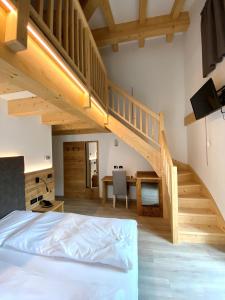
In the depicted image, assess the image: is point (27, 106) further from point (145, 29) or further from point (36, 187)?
point (145, 29)

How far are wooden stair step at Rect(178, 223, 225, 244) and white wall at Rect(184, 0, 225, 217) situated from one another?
0.34 metres

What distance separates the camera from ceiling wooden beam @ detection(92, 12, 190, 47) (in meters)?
3.87

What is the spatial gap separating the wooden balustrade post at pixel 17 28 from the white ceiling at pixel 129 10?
3361 mm

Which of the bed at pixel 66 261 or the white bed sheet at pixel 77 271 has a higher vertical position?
the bed at pixel 66 261

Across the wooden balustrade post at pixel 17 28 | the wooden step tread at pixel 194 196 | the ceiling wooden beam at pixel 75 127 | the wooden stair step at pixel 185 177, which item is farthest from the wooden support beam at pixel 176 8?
the wooden step tread at pixel 194 196

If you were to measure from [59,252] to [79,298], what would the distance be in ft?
1.64

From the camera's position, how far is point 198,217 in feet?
9.44

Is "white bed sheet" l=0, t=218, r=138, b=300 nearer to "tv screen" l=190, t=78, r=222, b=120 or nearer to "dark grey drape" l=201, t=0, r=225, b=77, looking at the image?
"tv screen" l=190, t=78, r=222, b=120

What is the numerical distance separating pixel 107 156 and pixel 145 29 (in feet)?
11.0

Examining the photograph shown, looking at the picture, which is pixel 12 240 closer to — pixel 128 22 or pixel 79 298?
pixel 79 298

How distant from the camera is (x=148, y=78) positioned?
473cm

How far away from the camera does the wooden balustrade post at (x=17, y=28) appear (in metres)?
0.90

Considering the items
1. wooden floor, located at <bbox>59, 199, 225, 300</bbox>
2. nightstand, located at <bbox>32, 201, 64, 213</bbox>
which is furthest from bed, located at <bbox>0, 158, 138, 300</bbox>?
nightstand, located at <bbox>32, 201, 64, 213</bbox>

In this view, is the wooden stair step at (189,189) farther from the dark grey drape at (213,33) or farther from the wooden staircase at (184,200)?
the dark grey drape at (213,33)
